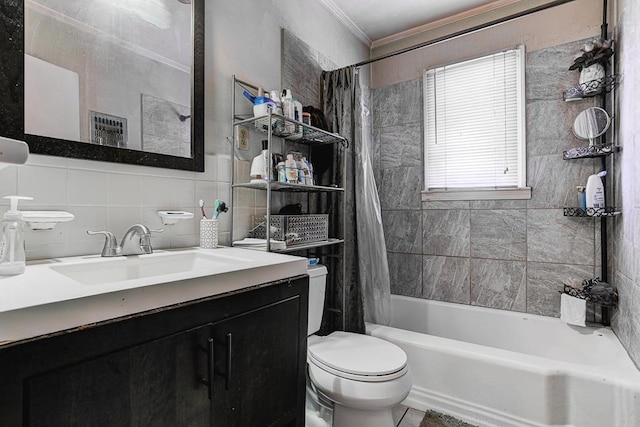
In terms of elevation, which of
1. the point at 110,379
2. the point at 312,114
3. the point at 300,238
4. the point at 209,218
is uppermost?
the point at 312,114

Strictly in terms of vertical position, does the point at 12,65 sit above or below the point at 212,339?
above

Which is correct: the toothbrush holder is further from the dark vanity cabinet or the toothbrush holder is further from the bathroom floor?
the bathroom floor

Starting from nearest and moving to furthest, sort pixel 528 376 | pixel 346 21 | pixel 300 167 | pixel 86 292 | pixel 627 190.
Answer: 1. pixel 86 292
2. pixel 528 376
3. pixel 627 190
4. pixel 300 167
5. pixel 346 21

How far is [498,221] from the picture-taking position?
2.36 metres

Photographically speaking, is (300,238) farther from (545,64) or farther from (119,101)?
(545,64)

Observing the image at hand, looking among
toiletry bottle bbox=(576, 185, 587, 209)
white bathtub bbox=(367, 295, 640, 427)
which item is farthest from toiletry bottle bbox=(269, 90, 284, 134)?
toiletry bottle bbox=(576, 185, 587, 209)

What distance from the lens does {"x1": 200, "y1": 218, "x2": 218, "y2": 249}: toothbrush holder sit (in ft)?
4.56

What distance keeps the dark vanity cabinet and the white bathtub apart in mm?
930

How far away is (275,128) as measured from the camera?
1784 millimetres

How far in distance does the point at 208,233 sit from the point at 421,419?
4.76ft

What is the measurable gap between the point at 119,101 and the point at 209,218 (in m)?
0.58

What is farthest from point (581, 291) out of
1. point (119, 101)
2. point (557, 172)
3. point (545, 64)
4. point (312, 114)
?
point (119, 101)

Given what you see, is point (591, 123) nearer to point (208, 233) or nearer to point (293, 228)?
point (293, 228)

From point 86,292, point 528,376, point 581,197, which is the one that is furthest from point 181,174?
point 581,197
